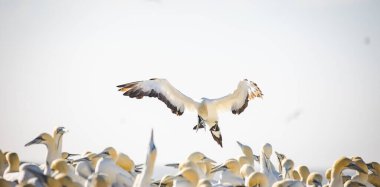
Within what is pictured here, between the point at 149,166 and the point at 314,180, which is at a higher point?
the point at 149,166

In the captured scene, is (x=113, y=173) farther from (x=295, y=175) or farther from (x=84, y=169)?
(x=295, y=175)

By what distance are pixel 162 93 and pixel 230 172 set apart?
3.48m

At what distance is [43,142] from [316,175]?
524 cm

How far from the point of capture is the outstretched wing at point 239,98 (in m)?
16.3

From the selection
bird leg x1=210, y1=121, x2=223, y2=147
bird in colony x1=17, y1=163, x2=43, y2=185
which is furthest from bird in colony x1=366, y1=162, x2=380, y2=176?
bird in colony x1=17, y1=163, x2=43, y2=185

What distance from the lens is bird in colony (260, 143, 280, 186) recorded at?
42.0ft

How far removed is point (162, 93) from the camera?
16.0 meters

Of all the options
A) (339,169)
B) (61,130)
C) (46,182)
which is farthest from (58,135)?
(339,169)

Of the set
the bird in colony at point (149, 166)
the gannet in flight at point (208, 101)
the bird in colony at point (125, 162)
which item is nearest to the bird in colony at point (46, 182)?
the bird in colony at point (149, 166)

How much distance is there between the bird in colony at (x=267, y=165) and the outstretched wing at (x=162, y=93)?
2613 millimetres

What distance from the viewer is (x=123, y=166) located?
12.8 meters

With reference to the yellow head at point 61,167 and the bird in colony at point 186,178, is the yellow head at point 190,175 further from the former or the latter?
the yellow head at point 61,167

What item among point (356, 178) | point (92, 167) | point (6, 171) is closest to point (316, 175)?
point (356, 178)

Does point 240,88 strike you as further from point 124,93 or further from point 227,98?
point 124,93
